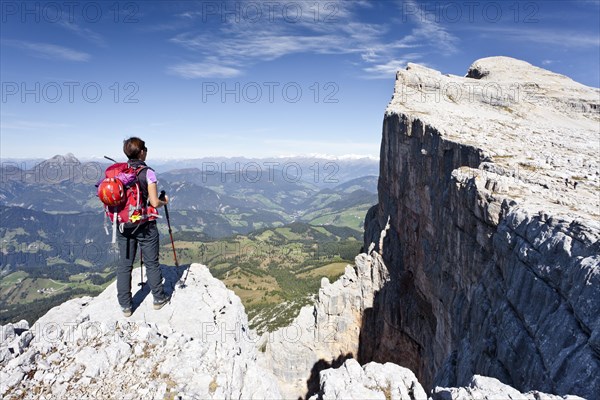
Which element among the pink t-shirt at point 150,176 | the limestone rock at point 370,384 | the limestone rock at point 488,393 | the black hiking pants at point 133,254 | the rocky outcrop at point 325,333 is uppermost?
the pink t-shirt at point 150,176

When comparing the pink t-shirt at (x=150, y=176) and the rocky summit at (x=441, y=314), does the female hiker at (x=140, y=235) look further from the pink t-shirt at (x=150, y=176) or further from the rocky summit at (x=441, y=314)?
the rocky summit at (x=441, y=314)

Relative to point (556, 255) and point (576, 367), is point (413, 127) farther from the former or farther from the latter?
point (576, 367)

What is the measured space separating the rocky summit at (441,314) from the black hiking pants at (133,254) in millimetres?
1386

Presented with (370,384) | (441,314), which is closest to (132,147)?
(370,384)

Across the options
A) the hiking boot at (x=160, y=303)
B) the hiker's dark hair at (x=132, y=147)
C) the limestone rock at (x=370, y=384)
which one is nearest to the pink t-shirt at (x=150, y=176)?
the hiker's dark hair at (x=132, y=147)

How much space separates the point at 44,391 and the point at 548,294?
1647 cm

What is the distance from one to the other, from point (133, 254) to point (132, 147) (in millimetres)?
4647

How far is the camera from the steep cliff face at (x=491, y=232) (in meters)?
10.9

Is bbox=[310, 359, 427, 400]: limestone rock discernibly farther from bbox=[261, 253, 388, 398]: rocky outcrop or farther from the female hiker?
bbox=[261, 253, 388, 398]: rocky outcrop

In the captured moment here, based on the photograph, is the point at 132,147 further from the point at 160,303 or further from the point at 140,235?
the point at 160,303

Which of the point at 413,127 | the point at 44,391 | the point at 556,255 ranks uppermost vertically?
the point at 413,127

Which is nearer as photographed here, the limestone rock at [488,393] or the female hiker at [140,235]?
the limestone rock at [488,393]

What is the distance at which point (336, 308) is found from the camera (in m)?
45.7

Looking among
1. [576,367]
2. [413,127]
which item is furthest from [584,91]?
[576,367]
